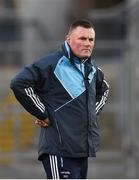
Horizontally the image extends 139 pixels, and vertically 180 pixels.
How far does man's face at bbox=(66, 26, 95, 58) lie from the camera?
6621 mm

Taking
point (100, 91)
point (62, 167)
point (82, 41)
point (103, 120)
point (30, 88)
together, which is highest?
point (82, 41)

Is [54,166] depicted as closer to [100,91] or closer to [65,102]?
[65,102]

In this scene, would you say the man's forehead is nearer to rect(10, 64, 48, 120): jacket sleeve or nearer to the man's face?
the man's face

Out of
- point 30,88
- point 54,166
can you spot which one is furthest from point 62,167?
point 30,88

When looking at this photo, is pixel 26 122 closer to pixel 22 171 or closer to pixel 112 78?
pixel 22 171

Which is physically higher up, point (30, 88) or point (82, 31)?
point (82, 31)

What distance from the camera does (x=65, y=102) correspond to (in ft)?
21.6

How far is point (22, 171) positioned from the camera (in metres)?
15.0

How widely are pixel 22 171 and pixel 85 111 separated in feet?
28.1

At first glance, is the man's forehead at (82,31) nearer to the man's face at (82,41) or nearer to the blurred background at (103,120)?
the man's face at (82,41)

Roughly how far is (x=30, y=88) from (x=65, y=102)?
→ 29cm

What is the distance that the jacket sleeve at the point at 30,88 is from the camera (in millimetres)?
6570

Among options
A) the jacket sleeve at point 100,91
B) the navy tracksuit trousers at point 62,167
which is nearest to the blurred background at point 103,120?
the jacket sleeve at point 100,91

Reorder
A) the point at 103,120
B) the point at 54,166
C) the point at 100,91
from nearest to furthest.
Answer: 1. the point at 54,166
2. the point at 100,91
3. the point at 103,120
